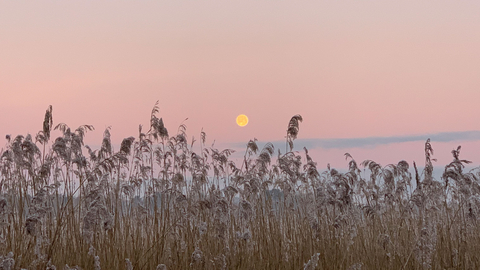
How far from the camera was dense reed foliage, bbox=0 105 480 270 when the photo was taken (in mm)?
4574

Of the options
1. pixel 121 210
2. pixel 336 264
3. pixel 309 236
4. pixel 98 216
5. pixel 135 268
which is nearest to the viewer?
pixel 98 216

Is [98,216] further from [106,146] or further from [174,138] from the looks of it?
[174,138]

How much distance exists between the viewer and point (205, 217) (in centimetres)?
611

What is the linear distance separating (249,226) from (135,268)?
1.90 m

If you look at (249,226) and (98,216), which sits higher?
(98,216)

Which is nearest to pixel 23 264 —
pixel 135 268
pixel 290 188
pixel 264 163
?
pixel 135 268

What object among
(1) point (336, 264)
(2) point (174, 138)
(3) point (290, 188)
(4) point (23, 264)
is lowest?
(1) point (336, 264)

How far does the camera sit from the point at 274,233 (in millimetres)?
5652

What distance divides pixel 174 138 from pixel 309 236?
7.95ft

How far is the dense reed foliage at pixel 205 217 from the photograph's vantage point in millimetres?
4574

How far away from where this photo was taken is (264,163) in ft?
20.0

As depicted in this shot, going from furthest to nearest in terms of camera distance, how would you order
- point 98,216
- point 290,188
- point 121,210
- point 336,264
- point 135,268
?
point 290,188 < point 121,210 < point 336,264 < point 135,268 < point 98,216

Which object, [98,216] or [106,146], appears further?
[106,146]

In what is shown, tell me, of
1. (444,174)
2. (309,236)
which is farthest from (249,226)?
(444,174)
